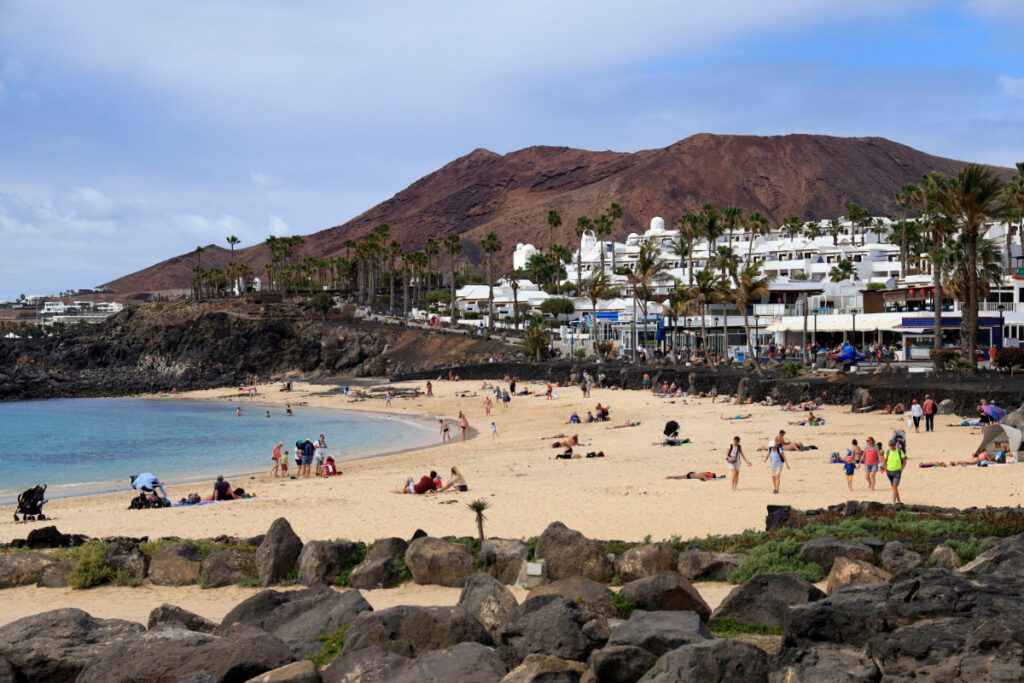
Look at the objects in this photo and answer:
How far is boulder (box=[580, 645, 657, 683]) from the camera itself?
6.02 m

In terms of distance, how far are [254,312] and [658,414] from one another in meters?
66.6

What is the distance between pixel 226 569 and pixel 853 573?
24.0 feet

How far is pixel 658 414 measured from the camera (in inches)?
1334

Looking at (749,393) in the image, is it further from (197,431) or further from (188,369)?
(188,369)

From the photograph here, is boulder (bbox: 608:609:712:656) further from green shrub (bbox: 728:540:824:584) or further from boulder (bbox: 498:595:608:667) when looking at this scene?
green shrub (bbox: 728:540:824:584)

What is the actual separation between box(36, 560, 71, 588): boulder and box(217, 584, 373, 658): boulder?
12.3 ft

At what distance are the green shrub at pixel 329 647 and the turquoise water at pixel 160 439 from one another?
63.9ft

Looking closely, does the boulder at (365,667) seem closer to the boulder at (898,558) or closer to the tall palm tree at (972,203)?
the boulder at (898,558)

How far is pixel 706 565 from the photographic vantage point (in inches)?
377

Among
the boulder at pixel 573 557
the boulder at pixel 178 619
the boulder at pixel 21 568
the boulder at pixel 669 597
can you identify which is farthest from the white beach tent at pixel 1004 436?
the boulder at pixel 21 568

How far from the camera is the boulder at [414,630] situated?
7.03 meters

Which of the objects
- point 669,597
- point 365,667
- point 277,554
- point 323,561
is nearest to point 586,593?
point 669,597

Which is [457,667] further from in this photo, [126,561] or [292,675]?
[126,561]

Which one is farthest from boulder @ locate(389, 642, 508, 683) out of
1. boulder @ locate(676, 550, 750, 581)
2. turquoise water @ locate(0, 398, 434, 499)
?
turquoise water @ locate(0, 398, 434, 499)
